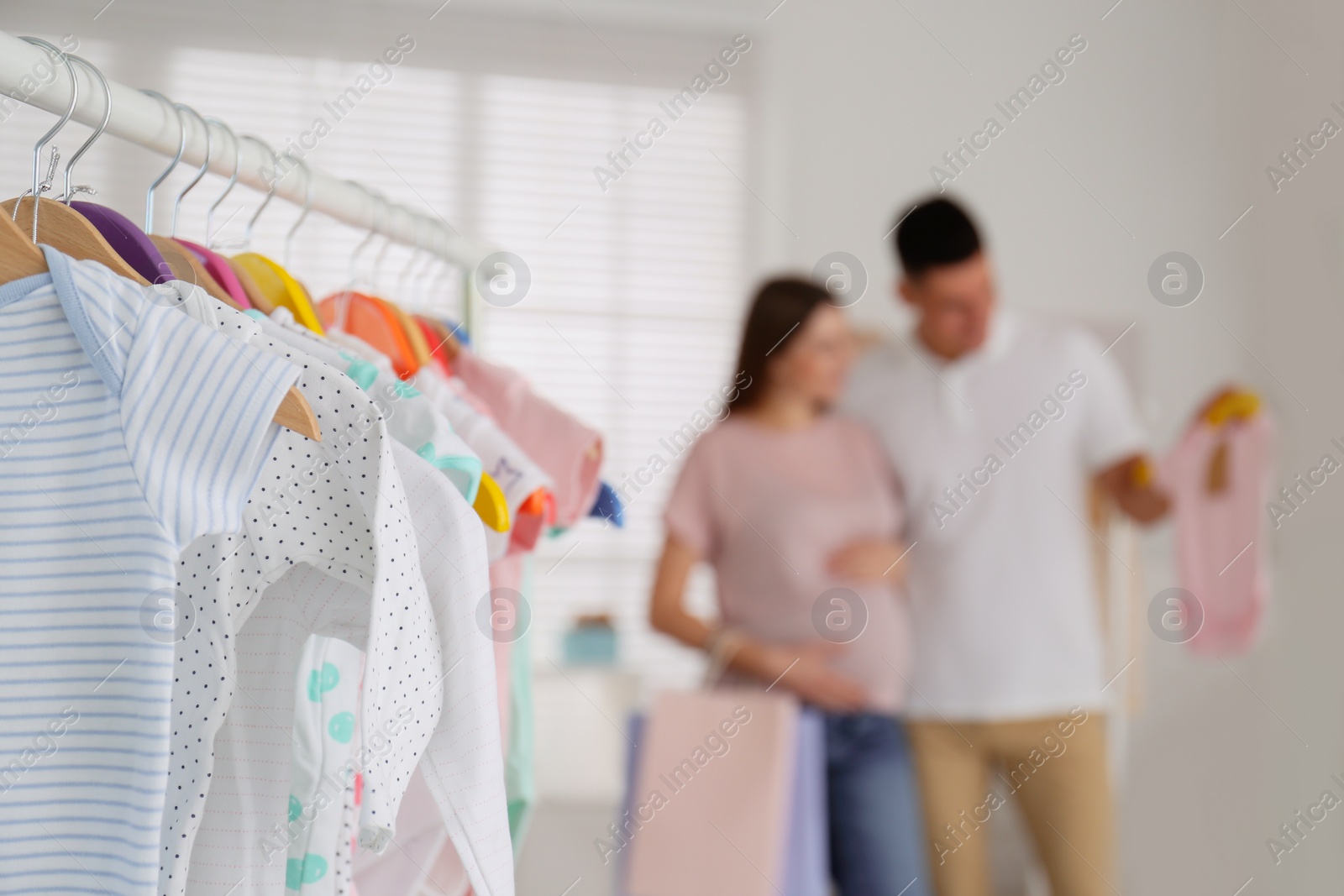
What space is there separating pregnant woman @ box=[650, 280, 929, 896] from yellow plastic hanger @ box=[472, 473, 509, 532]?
768 millimetres

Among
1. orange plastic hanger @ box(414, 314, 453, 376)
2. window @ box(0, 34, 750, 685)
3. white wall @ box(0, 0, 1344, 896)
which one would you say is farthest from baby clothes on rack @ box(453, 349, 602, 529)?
white wall @ box(0, 0, 1344, 896)

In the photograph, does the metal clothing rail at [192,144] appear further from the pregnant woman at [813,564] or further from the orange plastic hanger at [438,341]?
the pregnant woman at [813,564]

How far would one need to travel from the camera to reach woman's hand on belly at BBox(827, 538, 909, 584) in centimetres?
155

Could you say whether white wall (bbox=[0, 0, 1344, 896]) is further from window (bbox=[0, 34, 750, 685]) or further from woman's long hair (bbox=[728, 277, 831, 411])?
woman's long hair (bbox=[728, 277, 831, 411])

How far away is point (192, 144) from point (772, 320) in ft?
3.30

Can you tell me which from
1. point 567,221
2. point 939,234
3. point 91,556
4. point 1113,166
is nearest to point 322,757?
point 91,556

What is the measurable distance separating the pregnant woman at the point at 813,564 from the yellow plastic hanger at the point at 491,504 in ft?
2.52

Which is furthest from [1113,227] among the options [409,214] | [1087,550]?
[409,214]

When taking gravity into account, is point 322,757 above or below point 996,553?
below

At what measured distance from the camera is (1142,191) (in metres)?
2.57

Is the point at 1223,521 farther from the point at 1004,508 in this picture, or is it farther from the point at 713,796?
the point at 713,796

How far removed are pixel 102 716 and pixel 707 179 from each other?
2194 millimetres

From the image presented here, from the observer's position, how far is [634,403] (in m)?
2.53

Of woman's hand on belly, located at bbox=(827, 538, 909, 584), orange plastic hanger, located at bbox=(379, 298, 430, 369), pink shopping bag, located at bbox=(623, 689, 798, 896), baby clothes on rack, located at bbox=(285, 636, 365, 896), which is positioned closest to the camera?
baby clothes on rack, located at bbox=(285, 636, 365, 896)
